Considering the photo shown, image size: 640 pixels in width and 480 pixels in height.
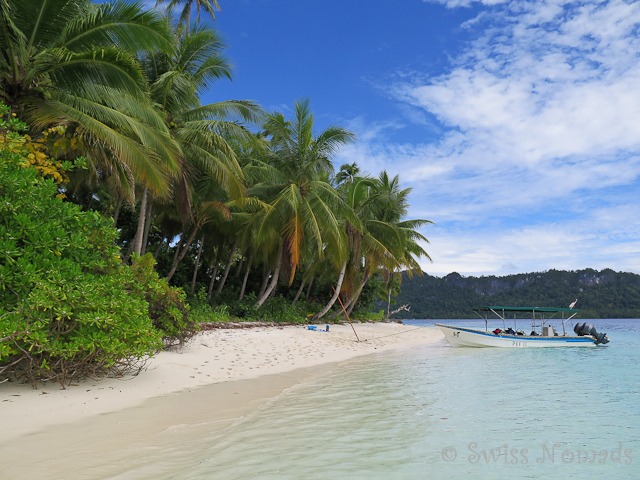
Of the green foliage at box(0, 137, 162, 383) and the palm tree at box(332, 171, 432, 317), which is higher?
the palm tree at box(332, 171, 432, 317)

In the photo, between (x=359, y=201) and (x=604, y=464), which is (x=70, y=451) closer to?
(x=604, y=464)

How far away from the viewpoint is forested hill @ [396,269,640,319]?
66.2 metres

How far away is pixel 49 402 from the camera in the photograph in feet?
15.4

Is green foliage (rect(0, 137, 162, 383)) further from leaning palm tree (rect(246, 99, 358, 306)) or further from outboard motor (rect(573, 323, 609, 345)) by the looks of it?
outboard motor (rect(573, 323, 609, 345))

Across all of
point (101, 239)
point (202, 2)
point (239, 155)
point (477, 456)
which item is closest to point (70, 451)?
point (101, 239)

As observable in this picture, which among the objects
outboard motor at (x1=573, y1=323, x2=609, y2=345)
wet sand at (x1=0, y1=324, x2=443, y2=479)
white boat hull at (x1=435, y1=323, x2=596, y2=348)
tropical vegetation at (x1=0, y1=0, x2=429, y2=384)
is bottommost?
wet sand at (x1=0, y1=324, x2=443, y2=479)

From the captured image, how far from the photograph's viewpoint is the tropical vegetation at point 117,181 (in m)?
4.79

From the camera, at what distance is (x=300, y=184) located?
1773 centimetres

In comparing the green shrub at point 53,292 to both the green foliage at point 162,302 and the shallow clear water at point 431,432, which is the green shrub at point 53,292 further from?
the shallow clear water at point 431,432

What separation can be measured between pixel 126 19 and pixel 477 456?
9.26 meters

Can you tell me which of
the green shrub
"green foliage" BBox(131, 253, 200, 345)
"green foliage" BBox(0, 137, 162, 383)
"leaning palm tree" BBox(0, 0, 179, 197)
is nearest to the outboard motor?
"green foliage" BBox(131, 253, 200, 345)

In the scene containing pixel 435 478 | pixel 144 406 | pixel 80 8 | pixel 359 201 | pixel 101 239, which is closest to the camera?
pixel 435 478

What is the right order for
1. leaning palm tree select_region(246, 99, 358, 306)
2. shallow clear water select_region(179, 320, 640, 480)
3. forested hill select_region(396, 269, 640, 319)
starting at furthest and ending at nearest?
1. forested hill select_region(396, 269, 640, 319)
2. leaning palm tree select_region(246, 99, 358, 306)
3. shallow clear water select_region(179, 320, 640, 480)

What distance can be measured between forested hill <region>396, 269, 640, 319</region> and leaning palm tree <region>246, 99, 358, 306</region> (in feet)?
149
